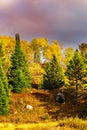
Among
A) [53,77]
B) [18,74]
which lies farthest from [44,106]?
[53,77]

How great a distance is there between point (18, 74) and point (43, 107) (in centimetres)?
1042

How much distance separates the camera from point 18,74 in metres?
65.9

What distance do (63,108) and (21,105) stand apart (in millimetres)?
8299

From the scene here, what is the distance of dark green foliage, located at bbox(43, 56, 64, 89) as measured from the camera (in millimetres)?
69250

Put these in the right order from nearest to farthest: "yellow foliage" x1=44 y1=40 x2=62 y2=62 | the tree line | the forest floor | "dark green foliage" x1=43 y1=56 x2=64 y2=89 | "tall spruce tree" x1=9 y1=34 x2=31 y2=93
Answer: the forest floor < the tree line < "tall spruce tree" x1=9 y1=34 x2=31 y2=93 < "dark green foliage" x1=43 y1=56 x2=64 y2=89 < "yellow foliage" x1=44 y1=40 x2=62 y2=62

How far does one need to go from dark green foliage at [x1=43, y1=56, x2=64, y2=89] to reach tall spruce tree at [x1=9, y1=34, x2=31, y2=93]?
165 inches

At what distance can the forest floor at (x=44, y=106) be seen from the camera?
178 feet

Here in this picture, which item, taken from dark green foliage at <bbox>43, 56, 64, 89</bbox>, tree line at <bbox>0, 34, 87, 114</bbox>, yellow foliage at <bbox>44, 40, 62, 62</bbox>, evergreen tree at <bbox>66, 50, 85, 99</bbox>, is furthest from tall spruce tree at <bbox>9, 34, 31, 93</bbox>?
yellow foliage at <bbox>44, 40, 62, 62</bbox>

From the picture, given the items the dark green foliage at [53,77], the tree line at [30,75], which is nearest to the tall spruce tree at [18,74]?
the tree line at [30,75]

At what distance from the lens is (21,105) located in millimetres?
60000

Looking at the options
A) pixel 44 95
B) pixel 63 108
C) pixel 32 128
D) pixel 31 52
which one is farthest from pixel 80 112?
pixel 31 52

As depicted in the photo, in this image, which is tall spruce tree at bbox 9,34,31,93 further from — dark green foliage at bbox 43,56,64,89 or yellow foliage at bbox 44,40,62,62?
yellow foliage at bbox 44,40,62,62

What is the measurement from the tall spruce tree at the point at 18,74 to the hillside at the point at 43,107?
190 cm

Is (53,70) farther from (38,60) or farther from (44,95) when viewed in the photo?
(38,60)
